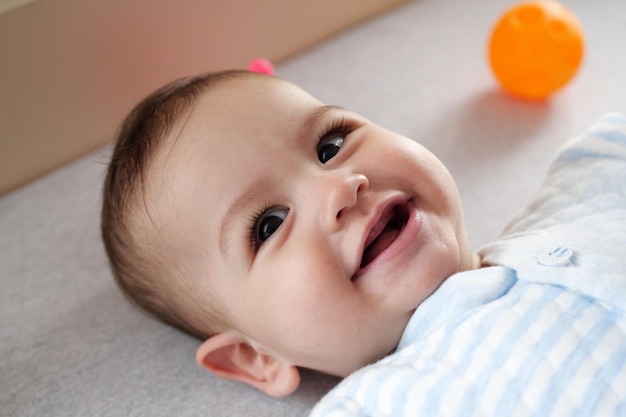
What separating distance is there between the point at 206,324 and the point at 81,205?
0.50 meters

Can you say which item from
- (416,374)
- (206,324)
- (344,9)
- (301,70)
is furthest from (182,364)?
(344,9)

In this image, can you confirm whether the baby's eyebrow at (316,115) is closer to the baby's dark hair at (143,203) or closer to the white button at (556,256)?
the baby's dark hair at (143,203)

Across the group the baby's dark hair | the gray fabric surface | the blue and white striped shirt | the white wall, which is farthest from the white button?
the white wall

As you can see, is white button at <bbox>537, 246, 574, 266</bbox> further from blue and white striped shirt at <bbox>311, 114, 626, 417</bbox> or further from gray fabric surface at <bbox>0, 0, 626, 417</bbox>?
gray fabric surface at <bbox>0, 0, 626, 417</bbox>

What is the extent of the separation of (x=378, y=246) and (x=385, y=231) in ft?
0.08

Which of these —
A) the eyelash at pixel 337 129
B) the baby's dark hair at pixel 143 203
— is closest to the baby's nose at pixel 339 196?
the eyelash at pixel 337 129

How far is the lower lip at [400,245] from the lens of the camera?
84 cm

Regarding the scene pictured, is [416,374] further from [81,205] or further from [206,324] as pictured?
[81,205]

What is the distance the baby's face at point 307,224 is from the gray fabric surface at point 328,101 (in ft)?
0.61

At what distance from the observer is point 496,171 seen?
1.31 meters

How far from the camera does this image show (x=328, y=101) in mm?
1536

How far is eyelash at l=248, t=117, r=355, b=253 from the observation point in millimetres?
885

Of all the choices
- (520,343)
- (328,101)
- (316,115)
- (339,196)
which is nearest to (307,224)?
(339,196)

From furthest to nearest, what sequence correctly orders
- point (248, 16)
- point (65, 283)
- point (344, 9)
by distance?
point (344, 9) → point (248, 16) → point (65, 283)
